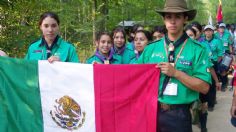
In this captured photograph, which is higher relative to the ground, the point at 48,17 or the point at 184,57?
the point at 48,17

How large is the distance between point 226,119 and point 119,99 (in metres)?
4.46

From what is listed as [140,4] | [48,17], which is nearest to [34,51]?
[48,17]

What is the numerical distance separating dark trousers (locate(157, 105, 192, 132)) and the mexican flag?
0.16 m

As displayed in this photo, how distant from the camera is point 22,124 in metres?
4.44

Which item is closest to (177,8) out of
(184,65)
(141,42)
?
(184,65)

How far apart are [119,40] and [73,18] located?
22.5ft

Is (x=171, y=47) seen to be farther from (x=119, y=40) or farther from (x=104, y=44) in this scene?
(x=119, y=40)

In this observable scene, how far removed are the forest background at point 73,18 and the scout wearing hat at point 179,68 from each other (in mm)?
4591

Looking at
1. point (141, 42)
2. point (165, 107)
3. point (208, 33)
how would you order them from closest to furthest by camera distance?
point (165, 107)
point (141, 42)
point (208, 33)

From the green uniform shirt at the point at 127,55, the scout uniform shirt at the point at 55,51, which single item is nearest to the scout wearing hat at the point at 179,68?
the scout uniform shirt at the point at 55,51

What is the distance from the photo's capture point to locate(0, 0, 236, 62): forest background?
851 cm

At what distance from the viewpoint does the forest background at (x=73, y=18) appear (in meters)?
8.51

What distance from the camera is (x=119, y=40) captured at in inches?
259

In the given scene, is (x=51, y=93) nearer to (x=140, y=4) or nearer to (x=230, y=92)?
(x=230, y=92)
